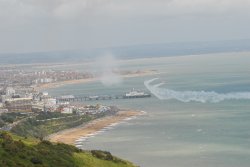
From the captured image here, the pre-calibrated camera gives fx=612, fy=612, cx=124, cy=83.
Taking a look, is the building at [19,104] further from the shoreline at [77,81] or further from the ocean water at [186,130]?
the shoreline at [77,81]

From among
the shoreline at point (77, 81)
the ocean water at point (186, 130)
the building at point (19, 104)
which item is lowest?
the ocean water at point (186, 130)

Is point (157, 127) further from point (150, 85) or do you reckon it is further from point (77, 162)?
point (150, 85)

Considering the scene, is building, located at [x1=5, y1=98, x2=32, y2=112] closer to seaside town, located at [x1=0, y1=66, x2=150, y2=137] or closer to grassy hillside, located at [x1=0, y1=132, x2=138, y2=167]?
seaside town, located at [x1=0, y1=66, x2=150, y2=137]

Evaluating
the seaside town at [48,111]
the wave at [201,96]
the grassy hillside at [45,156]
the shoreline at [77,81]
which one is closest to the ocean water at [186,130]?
the wave at [201,96]

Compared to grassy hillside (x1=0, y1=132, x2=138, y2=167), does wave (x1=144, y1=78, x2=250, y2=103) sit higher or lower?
higher

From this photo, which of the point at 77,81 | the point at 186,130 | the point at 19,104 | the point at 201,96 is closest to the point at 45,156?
the point at 186,130

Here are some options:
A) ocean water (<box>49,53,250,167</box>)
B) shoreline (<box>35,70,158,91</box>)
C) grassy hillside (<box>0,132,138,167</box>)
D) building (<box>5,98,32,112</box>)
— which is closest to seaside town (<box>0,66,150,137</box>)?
building (<box>5,98,32,112</box>)
